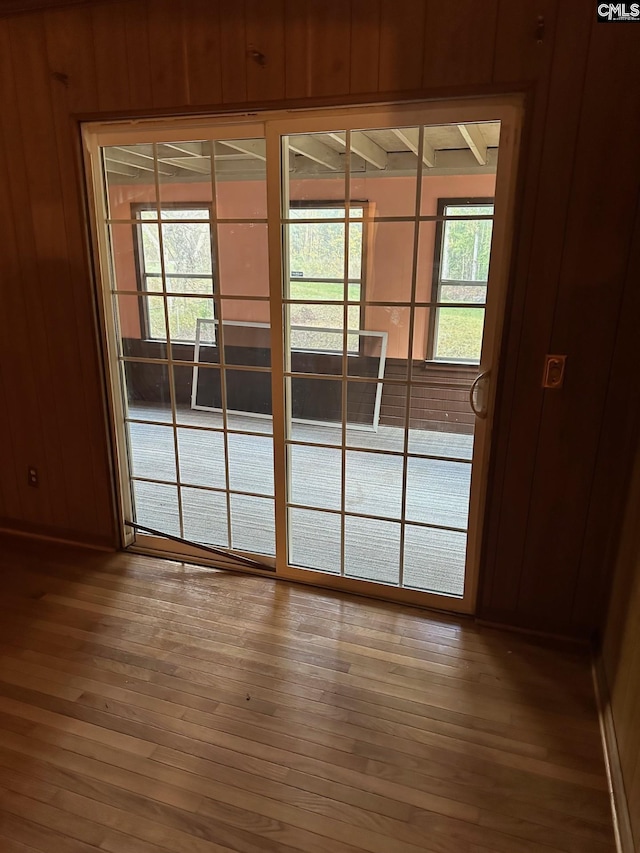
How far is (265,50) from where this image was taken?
2230 millimetres

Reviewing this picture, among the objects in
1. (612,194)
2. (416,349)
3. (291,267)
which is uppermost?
(612,194)

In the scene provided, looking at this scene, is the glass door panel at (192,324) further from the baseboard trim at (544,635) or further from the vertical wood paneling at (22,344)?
the baseboard trim at (544,635)

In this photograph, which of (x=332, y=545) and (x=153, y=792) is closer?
(x=153, y=792)

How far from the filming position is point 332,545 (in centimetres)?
308

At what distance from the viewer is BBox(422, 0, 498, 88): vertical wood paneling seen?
6.43 ft

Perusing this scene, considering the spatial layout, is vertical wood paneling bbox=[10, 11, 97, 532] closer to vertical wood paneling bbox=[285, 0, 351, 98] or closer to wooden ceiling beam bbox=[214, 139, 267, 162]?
wooden ceiling beam bbox=[214, 139, 267, 162]

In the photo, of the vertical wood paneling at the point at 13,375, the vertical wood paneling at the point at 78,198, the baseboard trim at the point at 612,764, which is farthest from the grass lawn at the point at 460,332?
the vertical wood paneling at the point at 13,375

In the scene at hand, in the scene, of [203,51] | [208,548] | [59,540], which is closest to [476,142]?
[203,51]

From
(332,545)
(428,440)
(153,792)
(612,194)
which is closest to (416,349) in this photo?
(428,440)

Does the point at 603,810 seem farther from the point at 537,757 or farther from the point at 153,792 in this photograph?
the point at 153,792

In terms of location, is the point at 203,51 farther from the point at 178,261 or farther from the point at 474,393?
the point at 474,393

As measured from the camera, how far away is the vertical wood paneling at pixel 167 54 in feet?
7.59

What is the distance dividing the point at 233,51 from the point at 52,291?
1438 millimetres

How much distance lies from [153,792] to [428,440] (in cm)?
178
